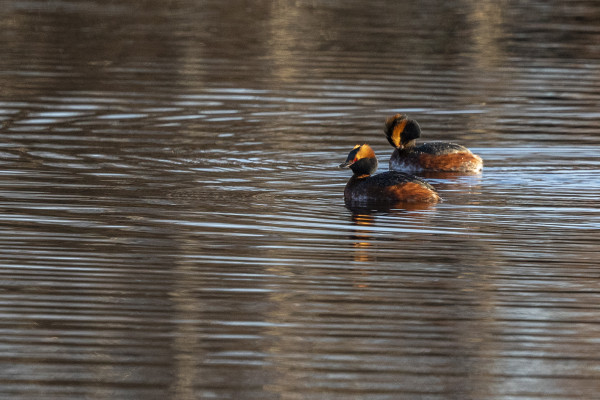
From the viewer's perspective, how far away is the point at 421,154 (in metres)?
16.4

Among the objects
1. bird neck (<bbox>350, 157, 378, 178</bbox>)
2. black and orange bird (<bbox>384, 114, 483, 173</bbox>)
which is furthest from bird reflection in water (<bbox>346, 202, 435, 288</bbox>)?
black and orange bird (<bbox>384, 114, 483, 173</bbox>)

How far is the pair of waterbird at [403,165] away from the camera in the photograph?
13711mm

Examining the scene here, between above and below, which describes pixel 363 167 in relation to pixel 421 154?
above

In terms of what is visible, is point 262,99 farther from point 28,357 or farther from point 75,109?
point 28,357

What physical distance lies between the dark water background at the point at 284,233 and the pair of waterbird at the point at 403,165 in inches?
11.4

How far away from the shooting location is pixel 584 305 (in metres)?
9.15

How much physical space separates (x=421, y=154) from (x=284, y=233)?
5038 millimetres

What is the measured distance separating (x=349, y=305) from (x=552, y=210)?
4.60 metres

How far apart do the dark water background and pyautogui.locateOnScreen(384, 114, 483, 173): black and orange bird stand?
26cm

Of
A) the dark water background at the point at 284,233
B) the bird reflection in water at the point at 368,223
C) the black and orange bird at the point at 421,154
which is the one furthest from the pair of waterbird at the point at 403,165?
the dark water background at the point at 284,233

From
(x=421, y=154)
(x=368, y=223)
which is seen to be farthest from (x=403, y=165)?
(x=368, y=223)

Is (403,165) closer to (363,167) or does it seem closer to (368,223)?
(363,167)

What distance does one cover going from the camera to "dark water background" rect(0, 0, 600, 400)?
769 cm

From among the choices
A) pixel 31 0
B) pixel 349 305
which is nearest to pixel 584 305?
pixel 349 305
